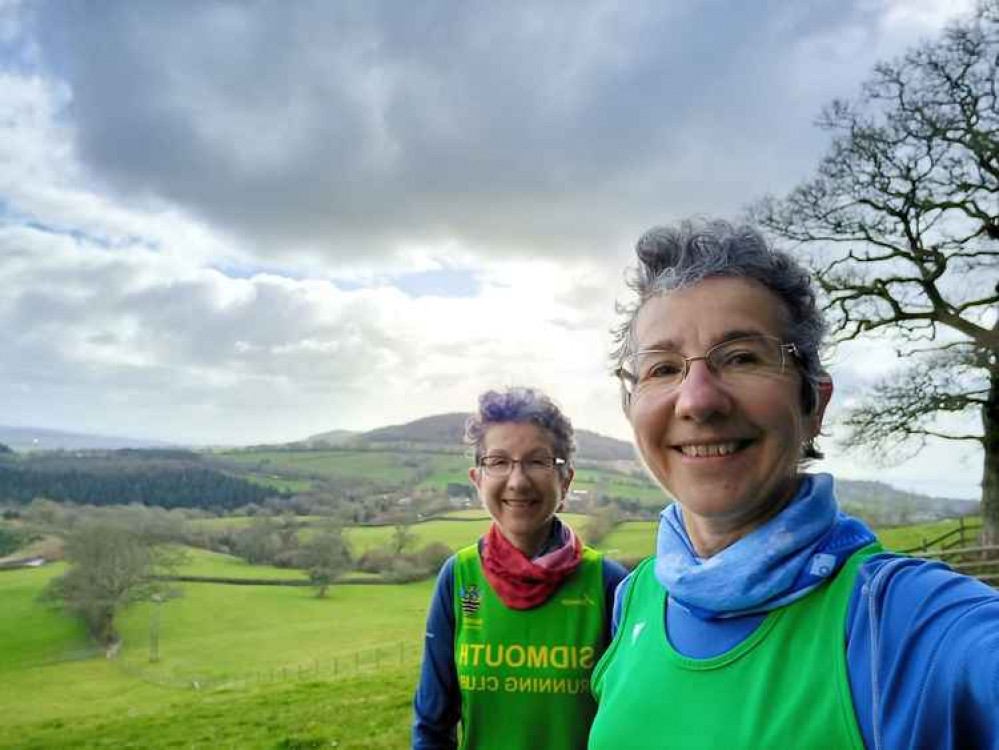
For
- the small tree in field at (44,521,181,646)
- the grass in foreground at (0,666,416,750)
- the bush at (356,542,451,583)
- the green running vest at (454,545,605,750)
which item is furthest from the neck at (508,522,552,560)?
the small tree in field at (44,521,181,646)

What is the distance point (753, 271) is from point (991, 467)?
1696 centimetres

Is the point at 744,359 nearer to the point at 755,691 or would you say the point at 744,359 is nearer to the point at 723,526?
the point at 723,526

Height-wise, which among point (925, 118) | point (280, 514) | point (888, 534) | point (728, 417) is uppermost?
point (925, 118)

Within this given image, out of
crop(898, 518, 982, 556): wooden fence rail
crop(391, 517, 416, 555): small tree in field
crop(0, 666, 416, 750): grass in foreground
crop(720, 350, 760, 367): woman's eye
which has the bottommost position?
crop(391, 517, 416, 555): small tree in field

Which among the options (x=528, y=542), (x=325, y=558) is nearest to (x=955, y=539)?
(x=528, y=542)

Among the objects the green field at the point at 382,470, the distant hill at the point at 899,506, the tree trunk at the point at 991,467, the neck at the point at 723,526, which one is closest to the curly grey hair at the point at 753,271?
the neck at the point at 723,526

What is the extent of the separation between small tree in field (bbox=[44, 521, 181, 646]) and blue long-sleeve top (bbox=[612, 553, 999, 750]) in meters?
51.2

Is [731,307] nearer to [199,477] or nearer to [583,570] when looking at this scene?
[583,570]

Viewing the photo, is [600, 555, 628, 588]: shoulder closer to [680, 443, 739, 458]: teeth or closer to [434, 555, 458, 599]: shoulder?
[434, 555, 458, 599]: shoulder

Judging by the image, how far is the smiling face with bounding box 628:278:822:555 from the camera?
165 centimetres

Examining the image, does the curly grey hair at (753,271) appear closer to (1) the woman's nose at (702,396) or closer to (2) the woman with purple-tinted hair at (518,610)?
Result: (1) the woman's nose at (702,396)

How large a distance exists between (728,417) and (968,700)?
2.45 feet

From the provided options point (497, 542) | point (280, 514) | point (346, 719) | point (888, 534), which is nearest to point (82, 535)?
point (280, 514)

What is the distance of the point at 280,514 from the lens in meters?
73.8
